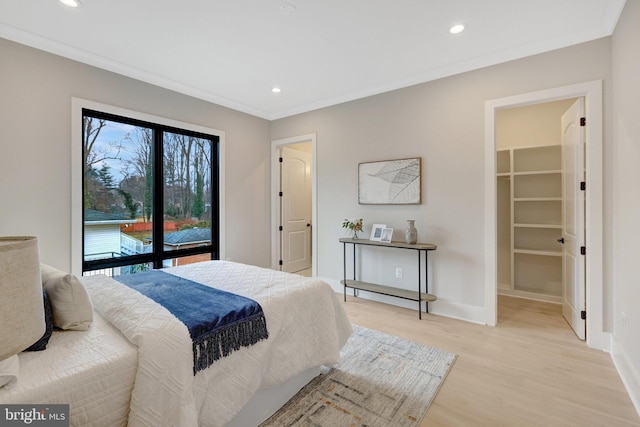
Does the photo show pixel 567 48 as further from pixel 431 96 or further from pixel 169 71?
pixel 169 71

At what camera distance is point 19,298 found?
0.62 metres

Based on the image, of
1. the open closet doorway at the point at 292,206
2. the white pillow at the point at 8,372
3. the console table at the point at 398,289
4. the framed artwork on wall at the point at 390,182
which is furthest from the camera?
the open closet doorway at the point at 292,206

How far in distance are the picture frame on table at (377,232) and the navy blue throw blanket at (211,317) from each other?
2.20 m

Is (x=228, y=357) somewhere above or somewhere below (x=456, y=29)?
below

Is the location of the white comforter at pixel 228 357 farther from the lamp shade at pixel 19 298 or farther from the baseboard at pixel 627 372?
the baseboard at pixel 627 372

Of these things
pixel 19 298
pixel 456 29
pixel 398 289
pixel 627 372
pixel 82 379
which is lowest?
pixel 627 372

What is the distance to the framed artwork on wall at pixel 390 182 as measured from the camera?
3.43 metres

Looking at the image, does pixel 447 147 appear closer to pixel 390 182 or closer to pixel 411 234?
pixel 390 182

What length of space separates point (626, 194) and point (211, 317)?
9.65 feet

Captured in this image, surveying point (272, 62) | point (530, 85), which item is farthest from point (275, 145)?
point (530, 85)

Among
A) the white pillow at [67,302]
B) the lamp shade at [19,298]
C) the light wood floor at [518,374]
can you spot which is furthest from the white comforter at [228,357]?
the light wood floor at [518,374]

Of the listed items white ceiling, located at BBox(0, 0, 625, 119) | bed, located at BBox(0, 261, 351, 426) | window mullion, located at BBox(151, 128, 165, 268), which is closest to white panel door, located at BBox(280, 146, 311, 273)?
white ceiling, located at BBox(0, 0, 625, 119)

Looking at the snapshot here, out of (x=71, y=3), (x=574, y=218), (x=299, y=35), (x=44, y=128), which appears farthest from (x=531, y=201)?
(x=44, y=128)

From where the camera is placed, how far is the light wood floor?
1735 millimetres
